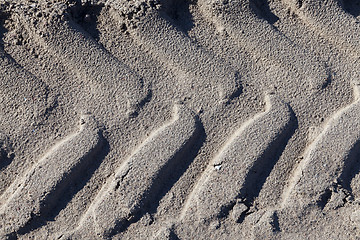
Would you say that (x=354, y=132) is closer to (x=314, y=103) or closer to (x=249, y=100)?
(x=314, y=103)

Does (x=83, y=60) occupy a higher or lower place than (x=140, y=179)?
higher

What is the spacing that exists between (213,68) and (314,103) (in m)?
0.34

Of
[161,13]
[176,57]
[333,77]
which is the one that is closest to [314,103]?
[333,77]

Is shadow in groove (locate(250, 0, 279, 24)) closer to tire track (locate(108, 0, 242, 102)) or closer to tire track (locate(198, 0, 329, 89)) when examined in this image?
tire track (locate(198, 0, 329, 89))

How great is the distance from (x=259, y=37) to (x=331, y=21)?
0.25 metres

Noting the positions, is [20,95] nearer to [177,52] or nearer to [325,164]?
[177,52]

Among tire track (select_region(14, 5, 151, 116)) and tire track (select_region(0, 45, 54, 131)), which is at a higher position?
tire track (select_region(14, 5, 151, 116))

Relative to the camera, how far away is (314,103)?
1262 millimetres

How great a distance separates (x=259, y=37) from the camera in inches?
51.3

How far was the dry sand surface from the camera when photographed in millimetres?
1168

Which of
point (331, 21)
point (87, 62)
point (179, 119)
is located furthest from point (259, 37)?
point (87, 62)

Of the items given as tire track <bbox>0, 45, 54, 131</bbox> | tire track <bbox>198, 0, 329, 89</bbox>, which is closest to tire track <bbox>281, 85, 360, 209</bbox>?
tire track <bbox>198, 0, 329, 89</bbox>

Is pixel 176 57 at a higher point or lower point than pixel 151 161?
higher

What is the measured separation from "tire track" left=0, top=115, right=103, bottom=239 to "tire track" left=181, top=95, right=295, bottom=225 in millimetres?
342
